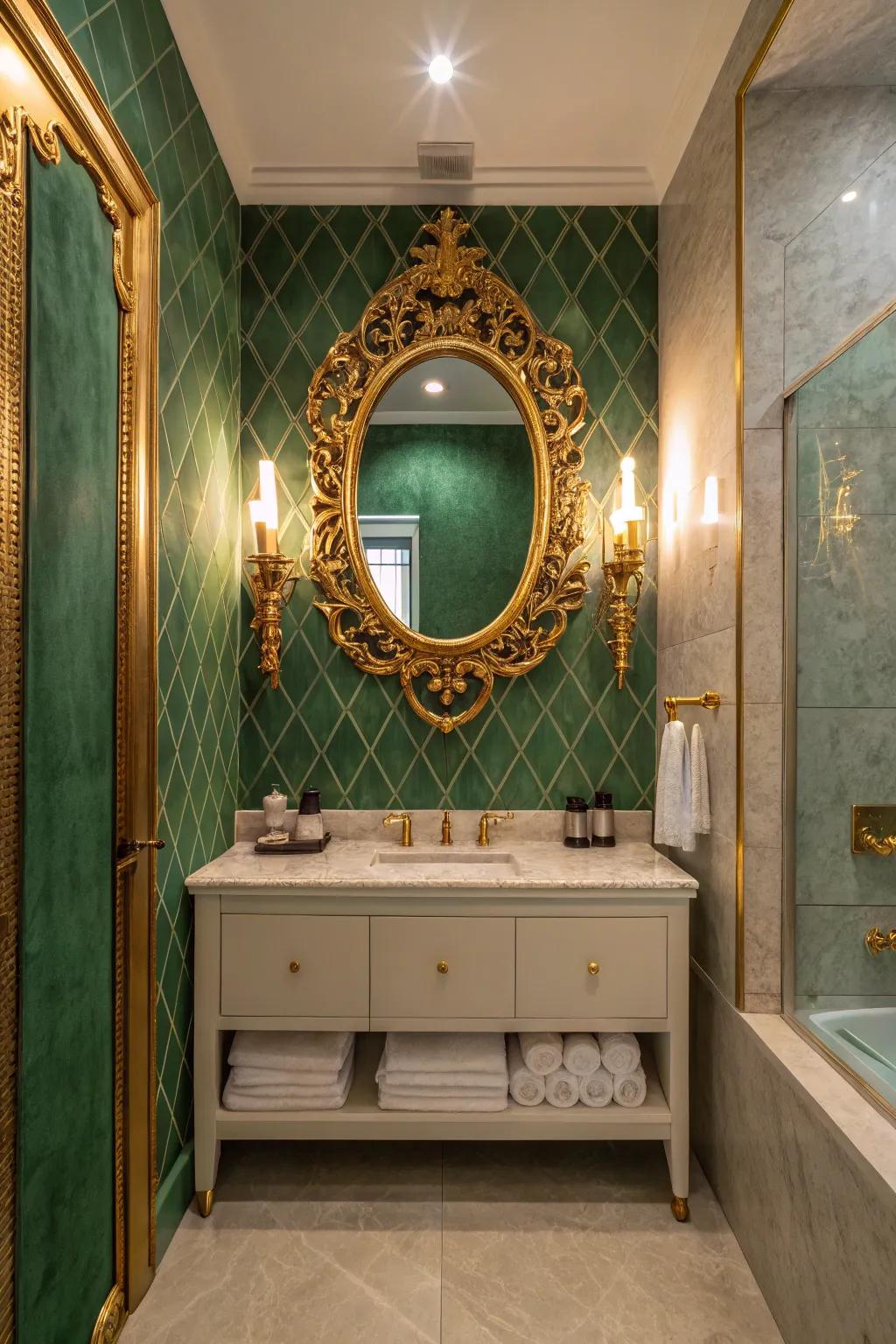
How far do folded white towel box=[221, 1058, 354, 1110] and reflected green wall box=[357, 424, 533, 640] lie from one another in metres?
1.29

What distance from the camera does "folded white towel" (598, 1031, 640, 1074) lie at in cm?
194

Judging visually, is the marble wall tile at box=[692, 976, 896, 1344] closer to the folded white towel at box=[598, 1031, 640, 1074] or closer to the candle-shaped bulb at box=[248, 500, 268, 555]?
the folded white towel at box=[598, 1031, 640, 1074]

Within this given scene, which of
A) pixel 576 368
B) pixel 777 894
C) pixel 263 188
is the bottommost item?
pixel 777 894

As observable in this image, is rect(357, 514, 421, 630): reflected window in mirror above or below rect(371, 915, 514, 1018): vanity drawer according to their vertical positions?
above

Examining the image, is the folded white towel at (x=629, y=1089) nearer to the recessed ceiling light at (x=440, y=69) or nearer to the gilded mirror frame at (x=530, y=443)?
the gilded mirror frame at (x=530, y=443)

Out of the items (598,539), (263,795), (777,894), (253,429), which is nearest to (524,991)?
(777,894)

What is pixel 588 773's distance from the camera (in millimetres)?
2441

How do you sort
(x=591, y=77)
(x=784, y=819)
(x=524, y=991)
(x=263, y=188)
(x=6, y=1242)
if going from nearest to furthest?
1. (x=6, y=1242)
2. (x=784, y=819)
3. (x=524, y=991)
4. (x=591, y=77)
5. (x=263, y=188)

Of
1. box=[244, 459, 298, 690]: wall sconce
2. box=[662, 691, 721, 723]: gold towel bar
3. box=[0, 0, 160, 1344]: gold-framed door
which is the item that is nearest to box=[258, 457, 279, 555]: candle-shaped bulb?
box=[244, 459, 298, 690]: wall sconce

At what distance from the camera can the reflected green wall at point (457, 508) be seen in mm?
2418

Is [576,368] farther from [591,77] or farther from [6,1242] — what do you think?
[6,1242]

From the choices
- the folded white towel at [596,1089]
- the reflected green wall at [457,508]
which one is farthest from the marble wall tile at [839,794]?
the reflected green wall at [457,508]

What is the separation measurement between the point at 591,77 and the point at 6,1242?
2.78 meters

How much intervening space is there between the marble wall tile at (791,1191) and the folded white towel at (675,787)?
1.34 feet
